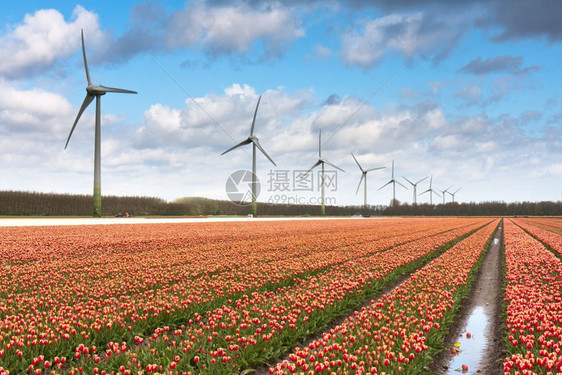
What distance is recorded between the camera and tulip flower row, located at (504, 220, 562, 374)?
7488 millimetres

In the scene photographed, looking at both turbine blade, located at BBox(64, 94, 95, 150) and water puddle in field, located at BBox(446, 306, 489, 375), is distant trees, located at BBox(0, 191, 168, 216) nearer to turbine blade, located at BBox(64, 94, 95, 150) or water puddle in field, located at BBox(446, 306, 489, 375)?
turbine blade, located at BBox(64, 94, 95, 150)

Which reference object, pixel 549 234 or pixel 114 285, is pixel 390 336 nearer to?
pixel 114 285

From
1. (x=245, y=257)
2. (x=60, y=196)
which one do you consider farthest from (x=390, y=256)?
(x=60, y=196)

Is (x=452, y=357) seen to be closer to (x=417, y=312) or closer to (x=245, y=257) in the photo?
(x=417, y=312)

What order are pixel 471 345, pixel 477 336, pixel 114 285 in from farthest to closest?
pixel 114 285 → pixel 477 336 → pixel 471 345

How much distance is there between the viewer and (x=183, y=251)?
934 inches

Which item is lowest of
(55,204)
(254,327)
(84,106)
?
(254,327)

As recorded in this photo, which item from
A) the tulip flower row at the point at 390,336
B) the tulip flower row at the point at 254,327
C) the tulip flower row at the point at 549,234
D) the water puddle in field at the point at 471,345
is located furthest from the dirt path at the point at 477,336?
the tulip flower row at the point at 549,234

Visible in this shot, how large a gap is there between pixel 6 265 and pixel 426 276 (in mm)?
16858

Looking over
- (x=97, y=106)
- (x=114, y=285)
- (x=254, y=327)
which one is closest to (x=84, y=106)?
(x=97, y=106)

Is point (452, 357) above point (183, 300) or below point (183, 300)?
below

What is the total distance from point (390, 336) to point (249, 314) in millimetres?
3451

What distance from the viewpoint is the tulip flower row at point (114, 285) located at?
8514 mm

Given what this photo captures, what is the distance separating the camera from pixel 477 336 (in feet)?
34.2
